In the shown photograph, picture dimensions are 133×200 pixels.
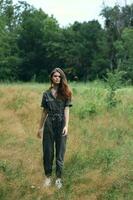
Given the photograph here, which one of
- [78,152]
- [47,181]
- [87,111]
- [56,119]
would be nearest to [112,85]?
[87,111]

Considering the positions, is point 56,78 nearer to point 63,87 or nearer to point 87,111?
point 63,87

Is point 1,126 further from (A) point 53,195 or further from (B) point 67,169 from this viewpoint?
(A) point 53,195

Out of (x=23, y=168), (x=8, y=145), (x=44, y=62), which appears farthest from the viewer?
(x=44, y=62)

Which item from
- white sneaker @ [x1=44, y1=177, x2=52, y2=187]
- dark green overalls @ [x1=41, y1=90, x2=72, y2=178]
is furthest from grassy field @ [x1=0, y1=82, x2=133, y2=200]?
dark green overalls @ [x1=41, y1=90, x2=72, y2=178]

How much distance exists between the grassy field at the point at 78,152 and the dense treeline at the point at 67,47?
1147 inches

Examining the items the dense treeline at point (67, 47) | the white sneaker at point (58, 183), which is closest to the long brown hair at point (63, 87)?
the white sneaker at point (58, 183)

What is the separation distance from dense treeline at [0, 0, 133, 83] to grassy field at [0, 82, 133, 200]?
95.6ft

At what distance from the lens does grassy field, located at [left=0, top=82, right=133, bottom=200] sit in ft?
25.2

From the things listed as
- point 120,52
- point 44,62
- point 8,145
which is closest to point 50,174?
point 8,145

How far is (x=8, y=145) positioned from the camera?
11.7 m

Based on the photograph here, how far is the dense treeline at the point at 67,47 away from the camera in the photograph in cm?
4922

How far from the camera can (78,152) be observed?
399 inches

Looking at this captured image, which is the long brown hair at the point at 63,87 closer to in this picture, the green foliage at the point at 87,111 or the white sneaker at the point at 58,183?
the white sneaker at the point at 58,183

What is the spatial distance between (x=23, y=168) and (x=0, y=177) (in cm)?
90
